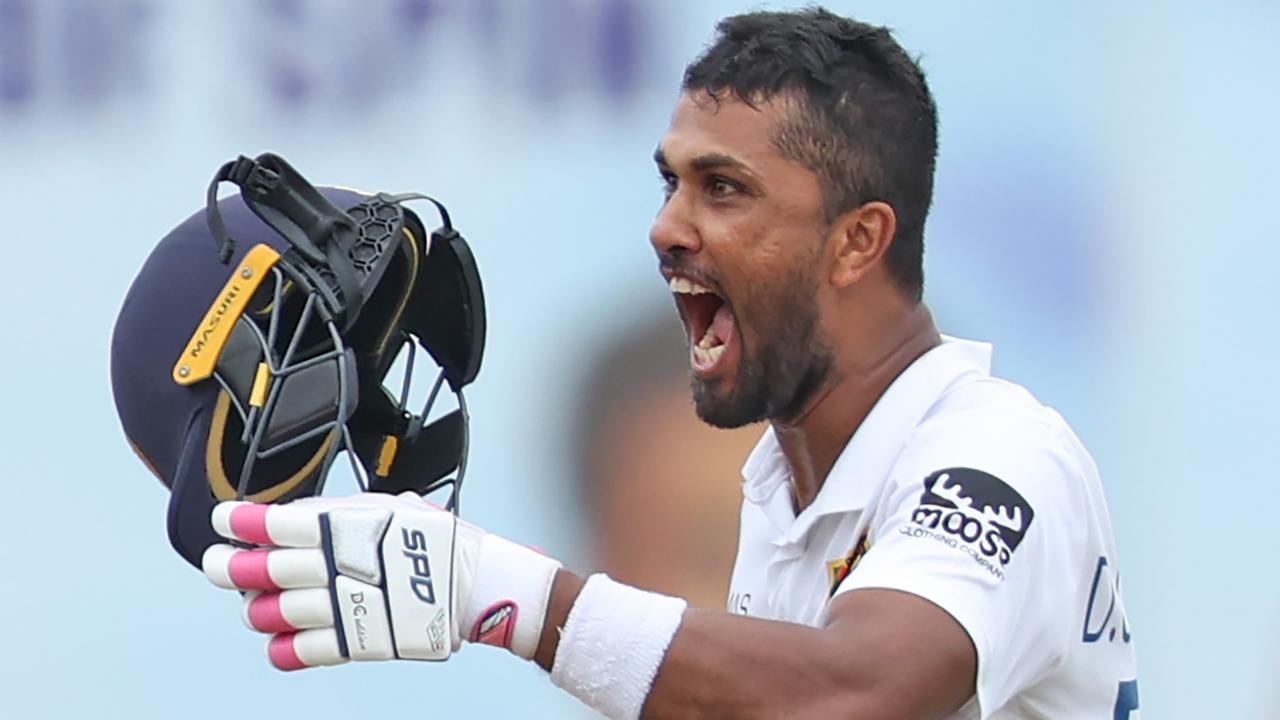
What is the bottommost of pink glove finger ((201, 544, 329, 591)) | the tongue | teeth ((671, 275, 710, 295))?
pink glove finger ((201, 544, 329, 591))

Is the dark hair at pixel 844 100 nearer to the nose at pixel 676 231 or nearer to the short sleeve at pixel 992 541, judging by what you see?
the nose at pixel 676 231

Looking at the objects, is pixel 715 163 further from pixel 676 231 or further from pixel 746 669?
pixel 746 669

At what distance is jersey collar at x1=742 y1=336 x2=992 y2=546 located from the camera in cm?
171

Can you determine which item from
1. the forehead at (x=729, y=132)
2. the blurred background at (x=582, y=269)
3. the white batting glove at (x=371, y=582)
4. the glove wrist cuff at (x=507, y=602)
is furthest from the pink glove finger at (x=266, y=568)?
the blurred background at (x=582, y=269)

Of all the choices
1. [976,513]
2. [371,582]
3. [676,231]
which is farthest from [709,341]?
[371,582]

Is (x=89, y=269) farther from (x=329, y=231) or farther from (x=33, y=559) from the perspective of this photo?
(x=329, y=231)

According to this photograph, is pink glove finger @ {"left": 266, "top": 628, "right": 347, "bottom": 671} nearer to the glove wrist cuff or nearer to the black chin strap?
the glove wrist cuff

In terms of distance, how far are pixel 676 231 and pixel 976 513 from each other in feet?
1.15

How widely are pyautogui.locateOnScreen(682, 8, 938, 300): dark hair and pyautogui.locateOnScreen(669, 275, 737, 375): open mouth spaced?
12 cm

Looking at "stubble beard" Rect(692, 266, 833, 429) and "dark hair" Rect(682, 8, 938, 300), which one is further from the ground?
"dark hair" Rect(682, 8, 938, 300)

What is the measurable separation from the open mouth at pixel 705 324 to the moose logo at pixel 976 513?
266mm

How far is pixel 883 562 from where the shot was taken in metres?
1.52

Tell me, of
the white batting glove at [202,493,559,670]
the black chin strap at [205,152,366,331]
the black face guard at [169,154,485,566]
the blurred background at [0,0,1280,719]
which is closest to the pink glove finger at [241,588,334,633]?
the white batting glove at [202,493,559,670]

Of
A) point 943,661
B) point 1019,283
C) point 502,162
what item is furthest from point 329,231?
point 1019,283
